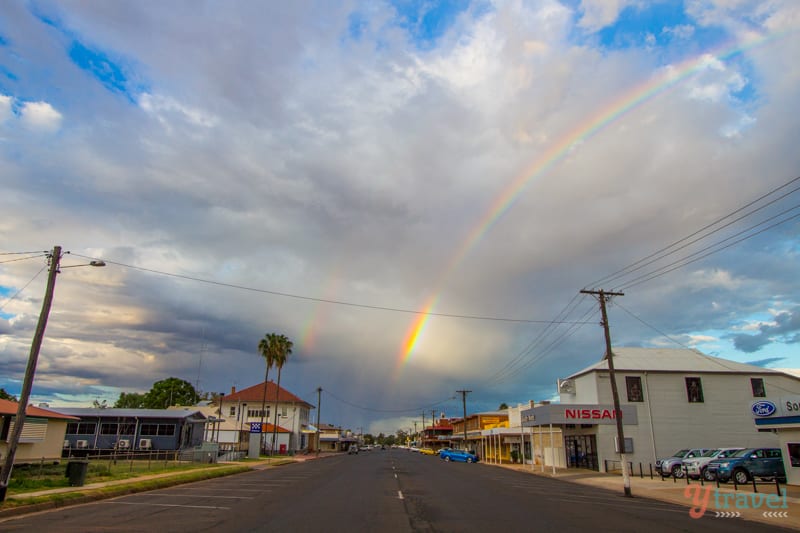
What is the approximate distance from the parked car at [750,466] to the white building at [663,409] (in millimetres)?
12272

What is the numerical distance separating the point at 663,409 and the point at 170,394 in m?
89.5

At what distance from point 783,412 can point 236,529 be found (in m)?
27.0

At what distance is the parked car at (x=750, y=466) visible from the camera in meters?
26.6

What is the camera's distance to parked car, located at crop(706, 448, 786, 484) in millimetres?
26594

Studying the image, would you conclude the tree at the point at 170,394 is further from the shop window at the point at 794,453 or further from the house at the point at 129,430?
the shop window at the point at 794,453

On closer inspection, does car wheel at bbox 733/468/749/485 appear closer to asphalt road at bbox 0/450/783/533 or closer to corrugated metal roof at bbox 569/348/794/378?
asphalt road at bbox 0/450/783/533

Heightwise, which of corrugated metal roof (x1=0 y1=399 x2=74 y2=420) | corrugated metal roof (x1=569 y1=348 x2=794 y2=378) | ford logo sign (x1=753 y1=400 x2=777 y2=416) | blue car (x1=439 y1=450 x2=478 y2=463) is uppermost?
corrugated metal roof (x1=569 y1=348 x2=794 y2=378)

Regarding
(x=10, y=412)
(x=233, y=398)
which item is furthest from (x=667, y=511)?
(x=233, y=398)

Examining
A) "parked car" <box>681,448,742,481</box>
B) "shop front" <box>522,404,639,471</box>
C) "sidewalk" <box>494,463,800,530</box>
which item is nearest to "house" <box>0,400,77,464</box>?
"sidewalk" <box>494,463,800,530</box>

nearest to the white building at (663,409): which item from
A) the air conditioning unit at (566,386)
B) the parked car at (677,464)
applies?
the air conditioning unit at (566,386)

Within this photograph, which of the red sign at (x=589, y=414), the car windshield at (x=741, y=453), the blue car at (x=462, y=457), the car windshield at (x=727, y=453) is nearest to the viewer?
the car windshield at (x=741, y=453)

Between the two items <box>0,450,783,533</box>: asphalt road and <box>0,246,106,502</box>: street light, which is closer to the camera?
<box>0,450,783,533</box>: asphalt road

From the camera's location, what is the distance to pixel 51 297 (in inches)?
725

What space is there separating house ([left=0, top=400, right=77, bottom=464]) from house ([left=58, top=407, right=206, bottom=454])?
48.4 feet
